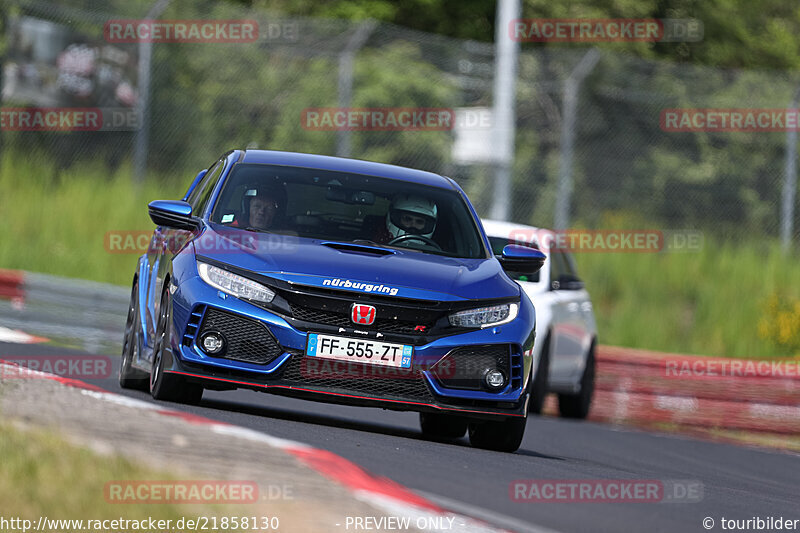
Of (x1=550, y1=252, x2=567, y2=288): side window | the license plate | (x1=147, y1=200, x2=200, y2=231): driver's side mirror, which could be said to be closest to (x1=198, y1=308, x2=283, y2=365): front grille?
the license plate

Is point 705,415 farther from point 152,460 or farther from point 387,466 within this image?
point 152,460

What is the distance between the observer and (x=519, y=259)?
975 cm

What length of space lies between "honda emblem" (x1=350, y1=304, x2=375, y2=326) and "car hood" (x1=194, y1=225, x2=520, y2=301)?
0.09 metres

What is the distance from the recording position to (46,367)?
11.6 m

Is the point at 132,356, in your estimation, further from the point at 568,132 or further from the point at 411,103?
the point at 411,103

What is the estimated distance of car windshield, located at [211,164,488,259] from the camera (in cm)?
947

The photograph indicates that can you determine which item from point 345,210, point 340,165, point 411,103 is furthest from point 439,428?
Answer: point 411,103

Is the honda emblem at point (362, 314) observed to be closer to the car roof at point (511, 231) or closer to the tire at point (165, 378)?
the tire at point (165, 378)

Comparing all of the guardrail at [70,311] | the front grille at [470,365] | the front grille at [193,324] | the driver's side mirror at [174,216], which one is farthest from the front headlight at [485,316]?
the guardrail at [70,311]

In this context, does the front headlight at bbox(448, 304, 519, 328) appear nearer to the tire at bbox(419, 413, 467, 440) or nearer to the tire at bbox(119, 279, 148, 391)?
the tire at bbox(419, 413, 467, 440)

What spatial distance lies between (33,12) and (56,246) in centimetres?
313

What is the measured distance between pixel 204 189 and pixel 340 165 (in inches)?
36.3

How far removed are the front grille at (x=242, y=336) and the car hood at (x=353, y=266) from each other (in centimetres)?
29

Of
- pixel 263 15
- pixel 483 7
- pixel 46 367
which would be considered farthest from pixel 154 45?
pixel 483 7
